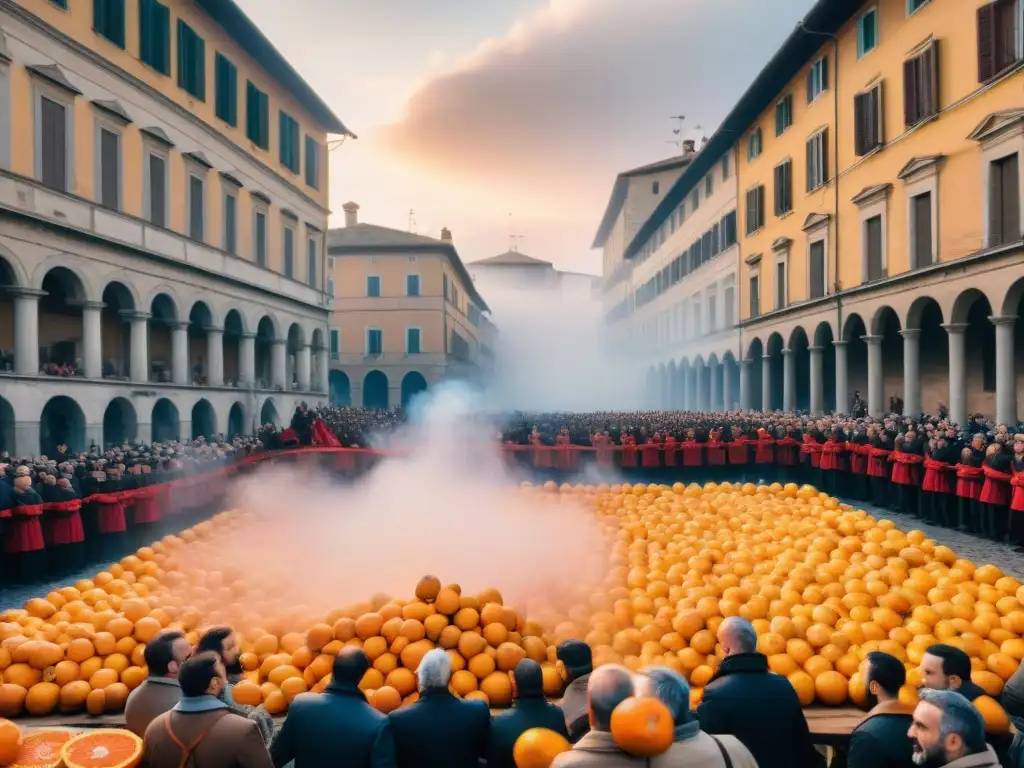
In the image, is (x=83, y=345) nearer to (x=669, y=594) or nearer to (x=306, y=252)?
(x=306, y=252)

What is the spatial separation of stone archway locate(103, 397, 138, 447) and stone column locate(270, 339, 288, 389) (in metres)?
9.81

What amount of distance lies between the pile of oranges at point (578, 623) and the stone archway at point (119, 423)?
53.0 ft

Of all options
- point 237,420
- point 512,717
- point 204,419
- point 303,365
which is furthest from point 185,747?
point 303,365

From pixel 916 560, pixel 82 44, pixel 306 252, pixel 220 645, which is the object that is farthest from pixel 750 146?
pixel 220 645

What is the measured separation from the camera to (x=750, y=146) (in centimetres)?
3581

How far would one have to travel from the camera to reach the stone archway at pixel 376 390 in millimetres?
53469

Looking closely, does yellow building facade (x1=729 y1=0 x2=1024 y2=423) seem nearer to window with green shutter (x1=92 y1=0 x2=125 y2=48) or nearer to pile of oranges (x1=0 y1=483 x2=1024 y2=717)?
pile of oranges (x1=0 y1=483 x2=1024 y2=717)

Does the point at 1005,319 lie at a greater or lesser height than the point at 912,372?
greater

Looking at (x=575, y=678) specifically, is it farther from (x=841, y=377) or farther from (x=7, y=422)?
(x=841, y=377)

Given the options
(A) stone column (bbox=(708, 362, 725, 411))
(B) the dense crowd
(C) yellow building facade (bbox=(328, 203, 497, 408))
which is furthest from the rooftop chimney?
(B) the dense crowd

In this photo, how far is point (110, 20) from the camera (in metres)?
20.7

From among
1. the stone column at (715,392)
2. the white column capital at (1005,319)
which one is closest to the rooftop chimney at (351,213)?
the stone column at (715,392)

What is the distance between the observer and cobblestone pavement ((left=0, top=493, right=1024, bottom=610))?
409 inches

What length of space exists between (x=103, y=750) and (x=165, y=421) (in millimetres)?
23633
